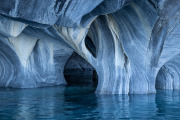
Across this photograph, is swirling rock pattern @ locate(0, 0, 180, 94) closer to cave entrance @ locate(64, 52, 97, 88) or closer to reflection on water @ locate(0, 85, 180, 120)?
reflection on water @ locate(0, 85, 180, 120)

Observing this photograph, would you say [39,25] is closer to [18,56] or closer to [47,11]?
[47,11]

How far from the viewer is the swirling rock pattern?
24.0 ft

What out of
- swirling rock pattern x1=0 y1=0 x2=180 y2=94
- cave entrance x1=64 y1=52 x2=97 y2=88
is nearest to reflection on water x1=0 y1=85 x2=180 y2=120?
swirling rock pattern x1=0 y1=0 x2=180 y2=94

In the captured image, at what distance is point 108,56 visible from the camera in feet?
35.2

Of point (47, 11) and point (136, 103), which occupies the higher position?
point (47, 11)

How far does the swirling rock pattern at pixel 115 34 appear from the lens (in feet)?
24.0

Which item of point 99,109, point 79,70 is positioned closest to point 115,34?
point 99,109

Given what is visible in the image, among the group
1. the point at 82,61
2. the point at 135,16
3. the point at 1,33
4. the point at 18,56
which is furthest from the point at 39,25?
the point at 82,61

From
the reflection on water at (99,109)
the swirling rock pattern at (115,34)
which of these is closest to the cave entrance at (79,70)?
the swirling rock pattern at (115,34)

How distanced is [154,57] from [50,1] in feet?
16.1

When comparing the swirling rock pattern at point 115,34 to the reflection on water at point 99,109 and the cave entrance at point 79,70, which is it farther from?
the cave entrance at point 79,70

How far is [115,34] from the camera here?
10391 millimetres

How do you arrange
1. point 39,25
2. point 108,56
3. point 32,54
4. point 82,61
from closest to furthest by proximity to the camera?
point 39,25 → point 108,56 → point 32,54 → point 82,61

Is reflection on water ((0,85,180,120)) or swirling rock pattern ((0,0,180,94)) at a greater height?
swirling rock pattern ((0,0,180,94))
